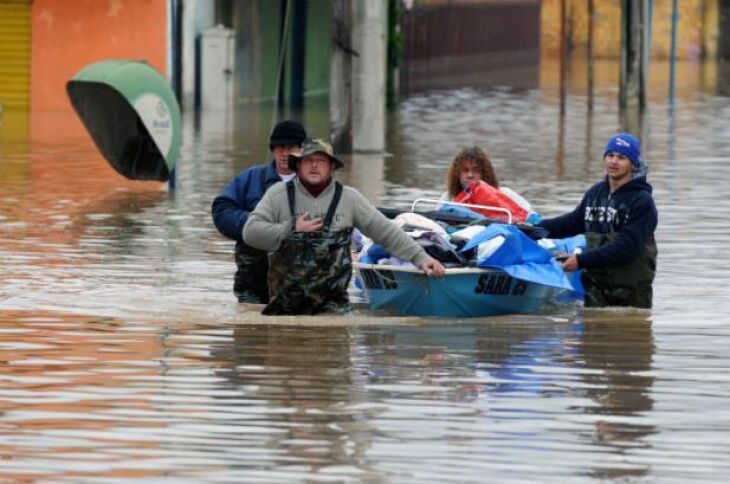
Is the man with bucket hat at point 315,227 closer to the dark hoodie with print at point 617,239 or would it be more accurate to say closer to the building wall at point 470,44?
the dark hoodie with print at point 617,239

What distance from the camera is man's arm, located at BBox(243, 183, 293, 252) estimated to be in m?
12.6

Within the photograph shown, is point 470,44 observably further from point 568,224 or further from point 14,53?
point 568,224

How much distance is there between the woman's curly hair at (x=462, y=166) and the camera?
14688 millimetres

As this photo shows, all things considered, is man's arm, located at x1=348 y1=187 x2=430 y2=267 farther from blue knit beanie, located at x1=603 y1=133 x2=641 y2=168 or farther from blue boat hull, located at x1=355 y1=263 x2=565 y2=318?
blue knit beanie, located at x1=603 y1=133 x2=641 y2=168

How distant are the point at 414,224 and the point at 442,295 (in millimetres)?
491

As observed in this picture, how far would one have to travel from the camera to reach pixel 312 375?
11.2 metres

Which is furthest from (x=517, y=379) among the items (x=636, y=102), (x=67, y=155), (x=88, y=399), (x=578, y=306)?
(x=636, y=102)

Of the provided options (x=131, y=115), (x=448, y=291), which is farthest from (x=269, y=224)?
(x=131, y=115)

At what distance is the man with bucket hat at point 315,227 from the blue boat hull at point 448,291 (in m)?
0.35

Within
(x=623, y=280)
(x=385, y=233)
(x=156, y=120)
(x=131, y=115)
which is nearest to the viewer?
(x=385, y=233)

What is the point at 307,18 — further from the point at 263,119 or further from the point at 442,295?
the point at 442,295

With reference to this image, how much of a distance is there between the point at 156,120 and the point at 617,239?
10.3m

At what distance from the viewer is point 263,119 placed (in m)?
36.5

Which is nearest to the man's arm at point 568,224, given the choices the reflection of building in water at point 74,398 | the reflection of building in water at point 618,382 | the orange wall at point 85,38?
the reflection of building in water at point 618,382
